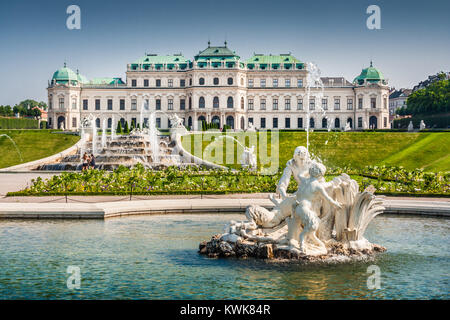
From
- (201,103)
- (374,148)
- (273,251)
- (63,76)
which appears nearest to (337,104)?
(201,103)

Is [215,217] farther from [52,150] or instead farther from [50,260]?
[52,150]

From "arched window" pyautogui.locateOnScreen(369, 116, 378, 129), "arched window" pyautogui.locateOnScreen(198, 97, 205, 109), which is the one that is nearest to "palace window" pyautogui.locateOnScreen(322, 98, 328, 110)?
"arched window" pyautogui.locateOnScreen(369, 116, 378, 129)

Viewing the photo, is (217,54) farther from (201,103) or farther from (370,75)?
(370,75)

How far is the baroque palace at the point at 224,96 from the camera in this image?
294 feet

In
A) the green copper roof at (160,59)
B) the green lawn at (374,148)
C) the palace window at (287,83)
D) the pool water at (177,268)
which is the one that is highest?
the green copper roof at (160,59)

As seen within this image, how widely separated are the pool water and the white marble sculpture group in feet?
1.95

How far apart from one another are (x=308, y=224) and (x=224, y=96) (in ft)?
257

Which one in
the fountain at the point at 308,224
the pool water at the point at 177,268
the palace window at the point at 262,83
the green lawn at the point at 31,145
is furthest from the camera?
the palace window at the point at 262,83

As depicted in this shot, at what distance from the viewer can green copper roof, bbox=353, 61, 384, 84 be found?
3610 inches

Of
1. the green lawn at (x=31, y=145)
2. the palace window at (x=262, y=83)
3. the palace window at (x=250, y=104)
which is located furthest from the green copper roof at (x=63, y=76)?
the green lawn at (x=31, y=145)

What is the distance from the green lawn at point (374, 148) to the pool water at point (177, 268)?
2469cm

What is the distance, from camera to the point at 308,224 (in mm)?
11336

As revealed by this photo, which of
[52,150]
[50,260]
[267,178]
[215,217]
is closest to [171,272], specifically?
[50,260]

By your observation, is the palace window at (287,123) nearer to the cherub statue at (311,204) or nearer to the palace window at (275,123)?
the palace window at (275,123)
